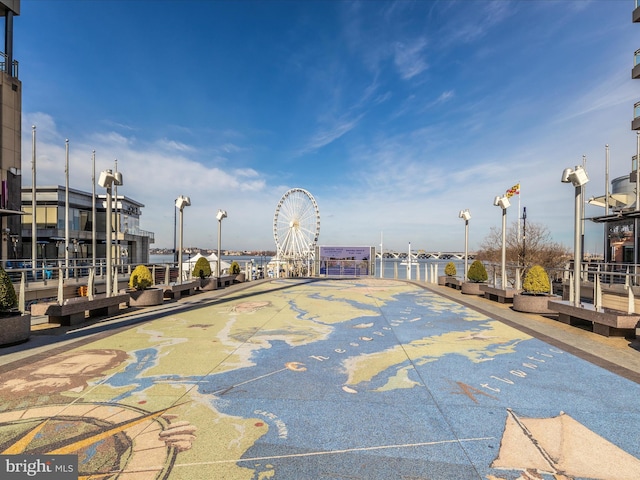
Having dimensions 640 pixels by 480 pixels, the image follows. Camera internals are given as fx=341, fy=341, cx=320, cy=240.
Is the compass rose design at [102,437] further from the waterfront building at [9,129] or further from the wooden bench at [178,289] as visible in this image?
the waterfront building at [9,129]

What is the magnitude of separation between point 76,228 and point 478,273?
42913 millimetres

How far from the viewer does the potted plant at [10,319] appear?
5.49 meters

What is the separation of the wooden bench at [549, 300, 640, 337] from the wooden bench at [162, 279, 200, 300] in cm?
1095

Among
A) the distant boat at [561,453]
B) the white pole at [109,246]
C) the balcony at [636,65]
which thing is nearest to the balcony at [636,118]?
the balcony at [636,65]

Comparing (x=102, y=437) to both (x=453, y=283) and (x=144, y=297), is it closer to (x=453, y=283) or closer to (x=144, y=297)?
(x=144, y=297)

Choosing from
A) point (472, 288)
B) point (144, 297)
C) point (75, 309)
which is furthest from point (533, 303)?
point (75, 309)

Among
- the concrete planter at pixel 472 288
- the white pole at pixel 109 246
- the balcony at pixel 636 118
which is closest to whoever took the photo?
the white pole at pixel 109 246

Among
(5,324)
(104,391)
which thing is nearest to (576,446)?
(104,391)

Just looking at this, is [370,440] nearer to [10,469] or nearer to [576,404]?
[576,404]

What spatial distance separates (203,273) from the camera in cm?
1414

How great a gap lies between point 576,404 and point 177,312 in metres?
8.34

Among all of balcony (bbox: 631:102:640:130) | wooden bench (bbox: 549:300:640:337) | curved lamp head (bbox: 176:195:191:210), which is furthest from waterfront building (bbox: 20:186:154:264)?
balcony (bbox: 631:102:640:130)

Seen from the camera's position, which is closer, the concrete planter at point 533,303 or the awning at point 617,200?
the concrete planter at point 533,303

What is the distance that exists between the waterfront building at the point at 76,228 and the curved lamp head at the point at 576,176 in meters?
32.4
